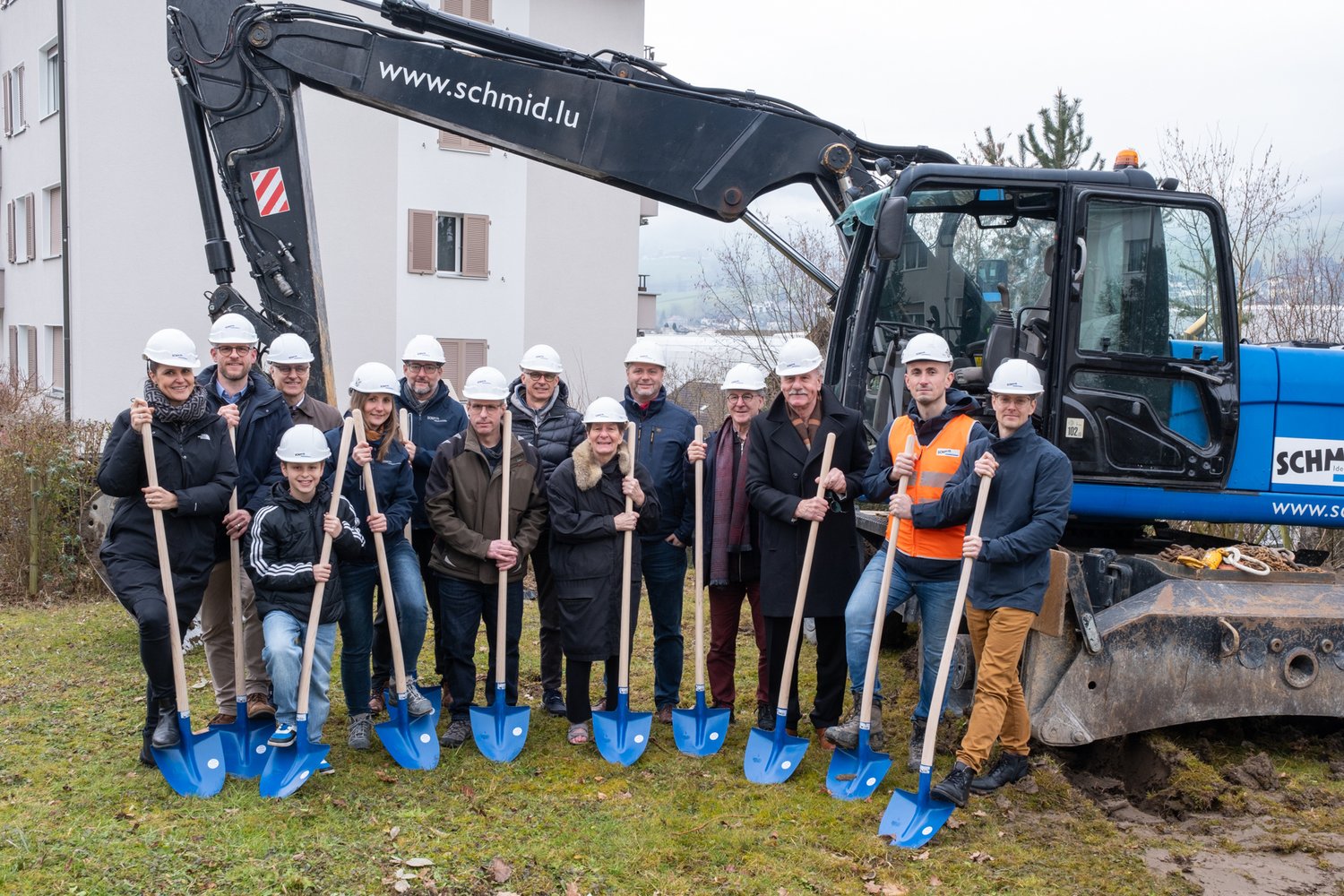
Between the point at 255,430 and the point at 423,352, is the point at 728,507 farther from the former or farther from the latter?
the point at 255,430

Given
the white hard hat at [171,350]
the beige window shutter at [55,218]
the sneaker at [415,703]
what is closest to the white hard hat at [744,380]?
the sneaker at [415,703]

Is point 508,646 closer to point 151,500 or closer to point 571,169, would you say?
point 151,500

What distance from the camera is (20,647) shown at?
7.67m

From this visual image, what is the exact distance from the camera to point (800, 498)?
5488mm

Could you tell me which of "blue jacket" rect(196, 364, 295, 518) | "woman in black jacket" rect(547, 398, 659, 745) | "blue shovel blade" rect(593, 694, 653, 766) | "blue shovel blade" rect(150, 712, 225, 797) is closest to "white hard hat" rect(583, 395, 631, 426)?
"woman in black jacket" rect(547, 398, 659, 745)

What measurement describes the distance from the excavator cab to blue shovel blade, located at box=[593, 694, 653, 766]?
78.0 inches

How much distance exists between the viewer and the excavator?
217 inches

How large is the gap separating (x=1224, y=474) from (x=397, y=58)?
16.3 ft

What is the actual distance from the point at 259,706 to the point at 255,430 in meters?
1.37

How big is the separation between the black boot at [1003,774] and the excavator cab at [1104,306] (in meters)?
1.48

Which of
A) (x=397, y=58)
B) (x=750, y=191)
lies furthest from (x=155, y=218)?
(x=750, y=191)

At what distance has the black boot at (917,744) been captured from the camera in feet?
17.6

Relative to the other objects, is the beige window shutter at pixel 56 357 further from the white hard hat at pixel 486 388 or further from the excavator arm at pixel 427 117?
the white hard hat at pixel 486 388

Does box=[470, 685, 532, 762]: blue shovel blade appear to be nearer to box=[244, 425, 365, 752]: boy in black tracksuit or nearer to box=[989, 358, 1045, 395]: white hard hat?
box=[244, 425, 365, 752]: boy in black tracksuit
